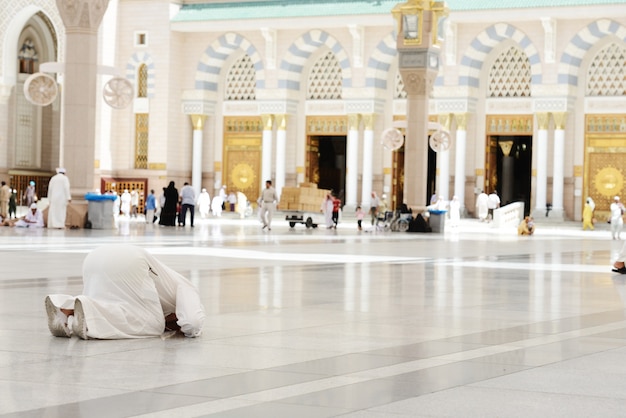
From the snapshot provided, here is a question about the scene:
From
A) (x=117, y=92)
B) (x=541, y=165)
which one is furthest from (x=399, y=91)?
(x=117, y=92)

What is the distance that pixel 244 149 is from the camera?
126 ft

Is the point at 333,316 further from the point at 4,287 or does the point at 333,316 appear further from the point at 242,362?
the point at 4,287

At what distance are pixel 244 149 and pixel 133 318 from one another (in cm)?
3240

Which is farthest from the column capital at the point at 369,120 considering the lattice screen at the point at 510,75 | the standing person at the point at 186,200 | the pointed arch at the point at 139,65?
the standing person at the point at 186,200

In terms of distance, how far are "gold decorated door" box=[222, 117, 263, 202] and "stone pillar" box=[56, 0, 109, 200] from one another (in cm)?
1792

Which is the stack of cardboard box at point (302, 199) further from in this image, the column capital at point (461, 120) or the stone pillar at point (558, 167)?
the stone pillar at point (558, 167)

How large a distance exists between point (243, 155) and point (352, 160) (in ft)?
13.9

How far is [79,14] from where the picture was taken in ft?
65.5

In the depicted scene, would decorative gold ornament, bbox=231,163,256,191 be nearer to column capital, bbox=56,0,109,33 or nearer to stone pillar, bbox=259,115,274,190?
stone pillar, bbox=259,115,274,190

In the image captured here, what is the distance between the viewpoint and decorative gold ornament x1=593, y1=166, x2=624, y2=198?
111 feet

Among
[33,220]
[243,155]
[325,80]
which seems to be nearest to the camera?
[33,220]

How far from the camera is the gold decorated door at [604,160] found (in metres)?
33.7

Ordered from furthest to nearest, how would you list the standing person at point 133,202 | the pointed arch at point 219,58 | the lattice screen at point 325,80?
1. the pointed arch at point 219,58
2. the lattice screen at point 325,80
3. the standing person at point 133,202

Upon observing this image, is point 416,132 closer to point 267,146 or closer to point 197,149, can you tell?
point 267,146
